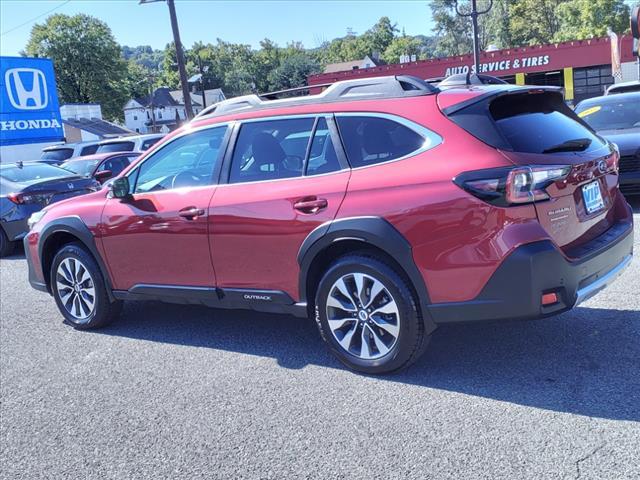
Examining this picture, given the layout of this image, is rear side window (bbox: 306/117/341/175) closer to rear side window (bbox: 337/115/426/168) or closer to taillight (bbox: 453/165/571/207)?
rear side window (bbox: 337/115/426/168)

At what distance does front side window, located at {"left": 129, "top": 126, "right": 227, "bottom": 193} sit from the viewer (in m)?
4.65

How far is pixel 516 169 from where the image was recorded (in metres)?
3.39

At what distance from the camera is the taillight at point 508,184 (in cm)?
338

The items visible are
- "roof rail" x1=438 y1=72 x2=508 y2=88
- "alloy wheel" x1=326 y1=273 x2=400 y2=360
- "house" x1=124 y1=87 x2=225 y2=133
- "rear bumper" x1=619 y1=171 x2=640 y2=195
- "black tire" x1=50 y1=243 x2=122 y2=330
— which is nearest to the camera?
"alloy wheel" x1=326 y1=273 x2=400 y2=360

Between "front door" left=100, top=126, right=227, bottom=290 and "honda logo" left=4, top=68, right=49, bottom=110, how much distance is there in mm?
22744

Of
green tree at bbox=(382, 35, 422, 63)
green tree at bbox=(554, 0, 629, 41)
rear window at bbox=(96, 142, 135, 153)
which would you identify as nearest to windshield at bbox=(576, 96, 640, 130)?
rear window at bbox=(96, 142, 135, 153)

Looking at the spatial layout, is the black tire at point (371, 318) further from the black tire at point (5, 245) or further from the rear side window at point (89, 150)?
the rear side window at point (89, 150)

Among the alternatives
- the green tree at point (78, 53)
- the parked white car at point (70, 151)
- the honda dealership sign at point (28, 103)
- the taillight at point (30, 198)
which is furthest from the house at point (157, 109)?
the taillight at point (30, 198)

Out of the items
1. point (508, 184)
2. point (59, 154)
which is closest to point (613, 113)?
point (508, 184)

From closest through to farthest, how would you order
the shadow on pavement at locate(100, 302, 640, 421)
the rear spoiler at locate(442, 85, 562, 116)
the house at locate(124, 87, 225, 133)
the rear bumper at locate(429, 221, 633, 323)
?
the rear bumper at locate(429, 221, 633, 323) → the shadow on pavement at locate(100, 302, 640, 421) → the rear spoiler at locate(442, 85, 562, 116) → the house at locate(124, 87, 225, 133)

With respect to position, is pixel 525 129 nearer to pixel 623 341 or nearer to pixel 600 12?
pixel 623 341

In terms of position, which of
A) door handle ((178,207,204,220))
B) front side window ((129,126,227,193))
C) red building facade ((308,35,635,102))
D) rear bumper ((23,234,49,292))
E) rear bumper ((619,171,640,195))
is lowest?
rear bumper ((619,171,640,195))

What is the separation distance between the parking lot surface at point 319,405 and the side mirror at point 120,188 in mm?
1228

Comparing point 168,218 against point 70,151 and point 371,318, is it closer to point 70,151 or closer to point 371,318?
point 371,318
